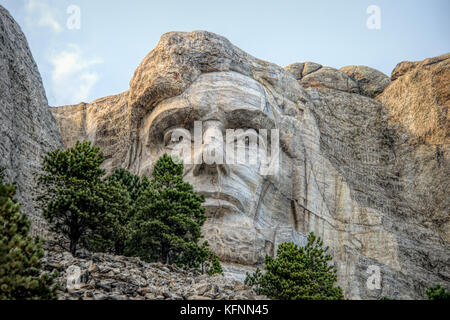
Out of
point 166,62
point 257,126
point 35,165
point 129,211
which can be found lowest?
point 129,211

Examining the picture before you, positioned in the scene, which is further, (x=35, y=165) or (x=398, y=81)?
(x=398, y=81)

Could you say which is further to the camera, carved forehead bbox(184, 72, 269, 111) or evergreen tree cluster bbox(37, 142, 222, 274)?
carved forehead bbox(184, 72, 269, 111)

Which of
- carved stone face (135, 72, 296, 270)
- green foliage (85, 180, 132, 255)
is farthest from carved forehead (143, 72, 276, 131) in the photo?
green foliage (85, 180, 132, 255)

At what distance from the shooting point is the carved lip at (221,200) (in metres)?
23.8

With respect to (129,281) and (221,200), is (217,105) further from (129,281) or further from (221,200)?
(129,281)

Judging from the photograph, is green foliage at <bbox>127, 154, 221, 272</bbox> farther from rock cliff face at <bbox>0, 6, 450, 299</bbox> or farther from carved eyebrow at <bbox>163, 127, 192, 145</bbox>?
carved eyebrow at <bbox>163, 127, 192, 145</bbox>

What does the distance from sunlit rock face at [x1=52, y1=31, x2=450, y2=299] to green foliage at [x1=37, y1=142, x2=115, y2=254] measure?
5.10 metres

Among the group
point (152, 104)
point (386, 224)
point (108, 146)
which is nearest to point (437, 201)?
point (386, 224)

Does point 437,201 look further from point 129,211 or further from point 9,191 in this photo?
point 9,191

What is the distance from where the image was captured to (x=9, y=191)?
1223cm

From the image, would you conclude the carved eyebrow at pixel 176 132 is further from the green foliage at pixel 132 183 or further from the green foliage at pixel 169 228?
the green foliage at pixel 169 228

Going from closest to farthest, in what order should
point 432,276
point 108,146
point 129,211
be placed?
point 129,211, point 432,276, point 108,146

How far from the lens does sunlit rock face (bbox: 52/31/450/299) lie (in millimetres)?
24203

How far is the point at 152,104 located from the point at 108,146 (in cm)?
434
